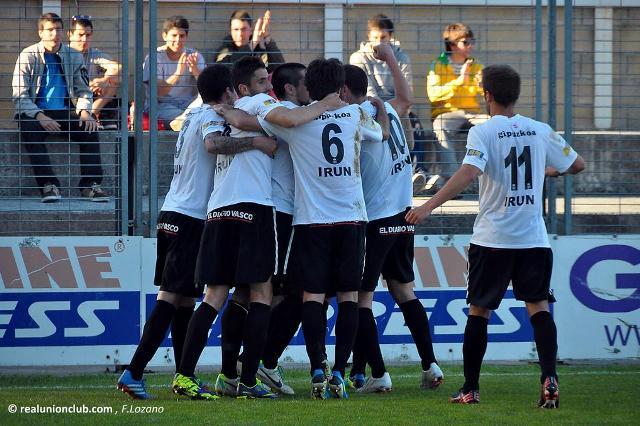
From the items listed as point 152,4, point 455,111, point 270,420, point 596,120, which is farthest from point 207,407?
point 596,120

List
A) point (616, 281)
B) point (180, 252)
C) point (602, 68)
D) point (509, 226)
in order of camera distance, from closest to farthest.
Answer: point (509, 226) < point (180, 252) < point (616, 281) < point (602, 68)

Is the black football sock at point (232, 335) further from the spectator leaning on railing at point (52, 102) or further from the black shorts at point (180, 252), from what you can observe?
the spectator leaning on railing at point (52, 102)

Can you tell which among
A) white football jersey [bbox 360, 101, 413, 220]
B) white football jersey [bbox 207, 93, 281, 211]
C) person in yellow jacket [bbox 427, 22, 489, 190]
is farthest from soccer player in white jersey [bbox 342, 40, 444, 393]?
person in yellow jacket [bbox 427, 22, 489, 190]

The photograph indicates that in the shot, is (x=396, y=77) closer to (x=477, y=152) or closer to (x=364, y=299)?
(x=477, y=152)

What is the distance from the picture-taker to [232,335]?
7.67 m

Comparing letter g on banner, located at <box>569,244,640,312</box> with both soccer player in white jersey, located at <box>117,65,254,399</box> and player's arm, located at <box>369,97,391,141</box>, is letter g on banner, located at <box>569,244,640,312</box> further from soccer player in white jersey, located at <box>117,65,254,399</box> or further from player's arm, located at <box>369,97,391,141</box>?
soccer player in white jersey, located at <box>117,65,254,399</box>

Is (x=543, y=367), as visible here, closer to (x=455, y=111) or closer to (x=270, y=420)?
(x=270, y=420)

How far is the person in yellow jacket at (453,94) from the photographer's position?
35.9ft

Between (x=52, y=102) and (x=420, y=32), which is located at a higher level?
(x=420, y=32)

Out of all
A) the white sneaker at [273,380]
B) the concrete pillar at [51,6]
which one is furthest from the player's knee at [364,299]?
the concrete pillar at [51,6]

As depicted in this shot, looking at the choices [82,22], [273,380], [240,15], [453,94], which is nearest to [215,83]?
[273,380]

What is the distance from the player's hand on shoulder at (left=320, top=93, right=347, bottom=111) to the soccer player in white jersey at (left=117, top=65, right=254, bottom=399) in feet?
2.43

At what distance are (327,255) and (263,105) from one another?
1.09 meters

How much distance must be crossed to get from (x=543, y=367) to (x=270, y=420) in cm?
182
